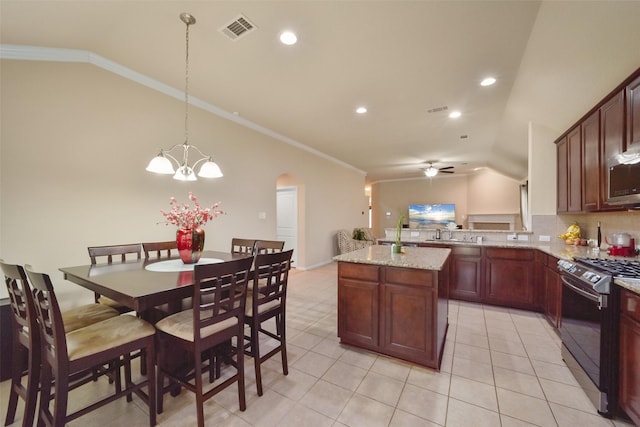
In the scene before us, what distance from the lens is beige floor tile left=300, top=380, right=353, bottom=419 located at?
175cm

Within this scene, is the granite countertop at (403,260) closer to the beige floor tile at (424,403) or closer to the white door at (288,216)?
the beige floor tile at (424,403)

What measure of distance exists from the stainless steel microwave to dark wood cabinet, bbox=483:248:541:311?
4.39ft

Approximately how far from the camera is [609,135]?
2.39 metres

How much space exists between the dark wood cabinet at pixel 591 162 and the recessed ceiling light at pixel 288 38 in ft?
10.1

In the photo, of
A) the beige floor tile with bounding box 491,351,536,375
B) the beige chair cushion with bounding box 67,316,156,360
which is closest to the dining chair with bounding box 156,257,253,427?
the beige chair cushion with bounding box 67,316,156,360

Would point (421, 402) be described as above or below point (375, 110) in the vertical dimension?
below

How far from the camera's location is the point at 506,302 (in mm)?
3584

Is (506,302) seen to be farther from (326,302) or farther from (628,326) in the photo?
(326,302)

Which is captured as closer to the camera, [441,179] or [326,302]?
[326,302]

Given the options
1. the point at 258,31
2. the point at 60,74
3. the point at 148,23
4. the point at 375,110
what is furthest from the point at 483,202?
the point at 60,74

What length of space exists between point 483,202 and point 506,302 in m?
6.65

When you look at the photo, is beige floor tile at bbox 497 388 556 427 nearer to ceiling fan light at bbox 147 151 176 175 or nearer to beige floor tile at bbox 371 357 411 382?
beige floor tile at bbox 371 357 411 382

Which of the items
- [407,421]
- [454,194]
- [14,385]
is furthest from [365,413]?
[454,194]

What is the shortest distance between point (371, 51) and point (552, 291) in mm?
3324
